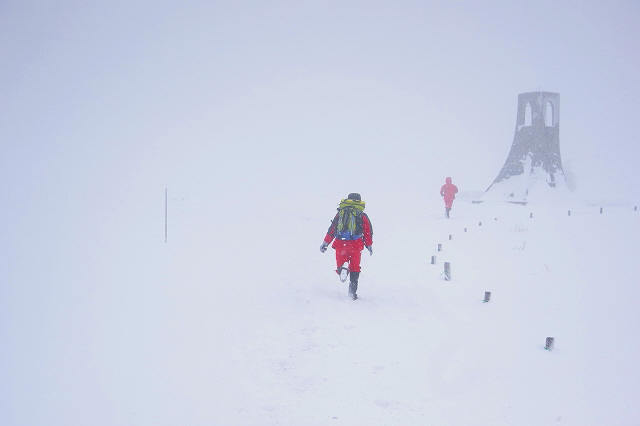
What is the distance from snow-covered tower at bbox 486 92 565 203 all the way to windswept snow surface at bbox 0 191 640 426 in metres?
17.2

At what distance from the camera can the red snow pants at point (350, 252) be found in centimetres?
788

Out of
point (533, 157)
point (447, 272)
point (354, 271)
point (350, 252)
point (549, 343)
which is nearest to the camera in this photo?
point (549, 343)

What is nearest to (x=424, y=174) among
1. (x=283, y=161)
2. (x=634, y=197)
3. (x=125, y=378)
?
(x=283, y=161)

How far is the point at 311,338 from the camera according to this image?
5.88m

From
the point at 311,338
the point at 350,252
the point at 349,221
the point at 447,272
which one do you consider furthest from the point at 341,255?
the point at 447,272

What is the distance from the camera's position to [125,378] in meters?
4.71

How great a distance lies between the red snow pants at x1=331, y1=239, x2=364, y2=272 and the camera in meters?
7.88

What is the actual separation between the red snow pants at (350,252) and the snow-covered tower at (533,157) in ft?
76.2

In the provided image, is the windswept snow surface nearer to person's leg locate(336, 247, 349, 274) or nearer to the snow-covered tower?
person's leg locate(336, 247, 349, 274)

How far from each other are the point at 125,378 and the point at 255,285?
407 cm

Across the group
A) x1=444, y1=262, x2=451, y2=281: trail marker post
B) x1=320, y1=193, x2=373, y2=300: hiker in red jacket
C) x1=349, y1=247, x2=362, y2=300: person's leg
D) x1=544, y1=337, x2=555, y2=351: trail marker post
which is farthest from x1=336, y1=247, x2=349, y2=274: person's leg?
x1=544, y1=337, x2=555, y2=351: trail marker post

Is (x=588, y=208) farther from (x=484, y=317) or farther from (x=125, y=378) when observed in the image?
(x=125, y=378)

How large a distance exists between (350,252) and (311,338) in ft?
7.88

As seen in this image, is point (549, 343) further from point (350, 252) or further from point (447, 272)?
point (447, 272)
